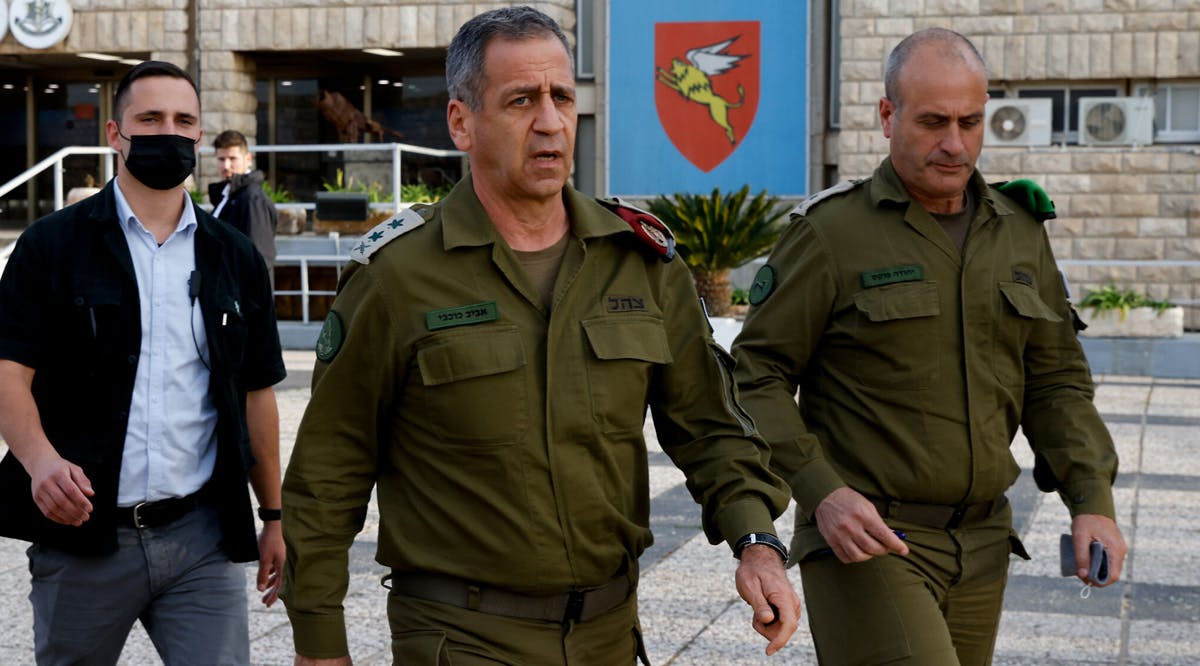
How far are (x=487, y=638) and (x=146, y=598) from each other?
1260mm

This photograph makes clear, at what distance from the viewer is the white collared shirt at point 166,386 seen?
3.99m

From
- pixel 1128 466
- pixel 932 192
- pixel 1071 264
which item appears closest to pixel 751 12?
pixel 1071 264

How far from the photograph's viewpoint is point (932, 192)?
406cm

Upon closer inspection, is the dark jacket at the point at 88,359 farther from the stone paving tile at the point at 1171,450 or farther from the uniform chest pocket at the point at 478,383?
the stone paving tile at the point at 1171,450

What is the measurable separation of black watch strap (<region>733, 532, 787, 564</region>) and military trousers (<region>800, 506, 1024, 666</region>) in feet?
2.49

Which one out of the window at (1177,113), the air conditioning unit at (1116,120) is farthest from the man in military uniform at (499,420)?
the window at (1177,113)

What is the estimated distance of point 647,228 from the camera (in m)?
3.30

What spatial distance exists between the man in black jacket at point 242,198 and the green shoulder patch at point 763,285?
664 centimetres

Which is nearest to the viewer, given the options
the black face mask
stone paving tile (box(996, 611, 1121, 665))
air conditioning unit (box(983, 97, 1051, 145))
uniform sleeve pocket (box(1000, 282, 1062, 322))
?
uniform sleeve pocket (box(1000, 282, 1062, 322))

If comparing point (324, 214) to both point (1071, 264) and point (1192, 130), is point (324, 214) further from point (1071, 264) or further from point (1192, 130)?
point (1192, 130)

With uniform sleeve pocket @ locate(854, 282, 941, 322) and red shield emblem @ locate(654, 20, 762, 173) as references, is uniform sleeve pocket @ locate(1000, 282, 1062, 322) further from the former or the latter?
red shield emblem @ locate(654, 20, 762, 173)

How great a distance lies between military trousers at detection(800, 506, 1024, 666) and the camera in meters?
3.75

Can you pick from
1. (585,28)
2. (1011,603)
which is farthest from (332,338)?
(585,28)

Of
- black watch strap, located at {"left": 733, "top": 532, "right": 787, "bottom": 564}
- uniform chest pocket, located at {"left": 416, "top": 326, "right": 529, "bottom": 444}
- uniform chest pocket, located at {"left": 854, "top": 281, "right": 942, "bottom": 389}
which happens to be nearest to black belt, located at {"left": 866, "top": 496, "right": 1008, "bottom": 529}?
uniform chest pocket, located at {"left": 854, "top": 281, "right": 942, "bottom": 389}
